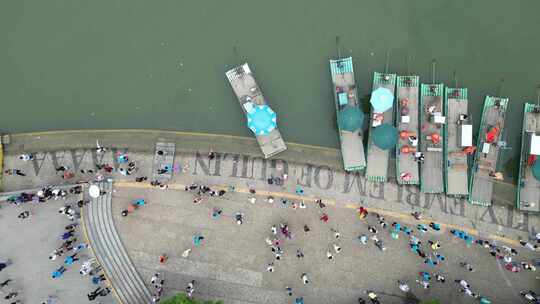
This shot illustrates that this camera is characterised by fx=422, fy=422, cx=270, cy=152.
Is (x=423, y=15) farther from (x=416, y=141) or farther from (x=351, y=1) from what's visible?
(x=416, y=141)

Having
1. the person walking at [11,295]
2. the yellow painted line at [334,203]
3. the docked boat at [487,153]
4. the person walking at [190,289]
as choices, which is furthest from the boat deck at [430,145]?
the person walking at [11,295]

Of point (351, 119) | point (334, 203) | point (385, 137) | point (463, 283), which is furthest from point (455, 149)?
point (334, 203)

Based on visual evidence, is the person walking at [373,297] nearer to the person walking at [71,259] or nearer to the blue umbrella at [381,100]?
the blue umbrella at [381,100]

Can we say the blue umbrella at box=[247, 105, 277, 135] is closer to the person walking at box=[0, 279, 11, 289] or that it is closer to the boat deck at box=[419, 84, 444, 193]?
the boat deck at box=[419, 84, 444, 193]

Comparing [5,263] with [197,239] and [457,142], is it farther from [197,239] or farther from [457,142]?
[457,142]

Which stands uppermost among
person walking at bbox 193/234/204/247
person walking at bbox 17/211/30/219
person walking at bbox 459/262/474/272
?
person walking at bbox 17/211/30/219

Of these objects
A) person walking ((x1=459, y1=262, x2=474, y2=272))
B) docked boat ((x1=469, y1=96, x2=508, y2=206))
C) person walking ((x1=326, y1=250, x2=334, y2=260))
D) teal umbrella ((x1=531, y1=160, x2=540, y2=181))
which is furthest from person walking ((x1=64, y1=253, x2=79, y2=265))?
teal umbrella ((x1=531, y1=160, x2=540, y2=181))

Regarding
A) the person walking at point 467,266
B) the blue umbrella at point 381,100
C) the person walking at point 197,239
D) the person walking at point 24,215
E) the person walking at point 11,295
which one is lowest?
the person walking at point 11,295
